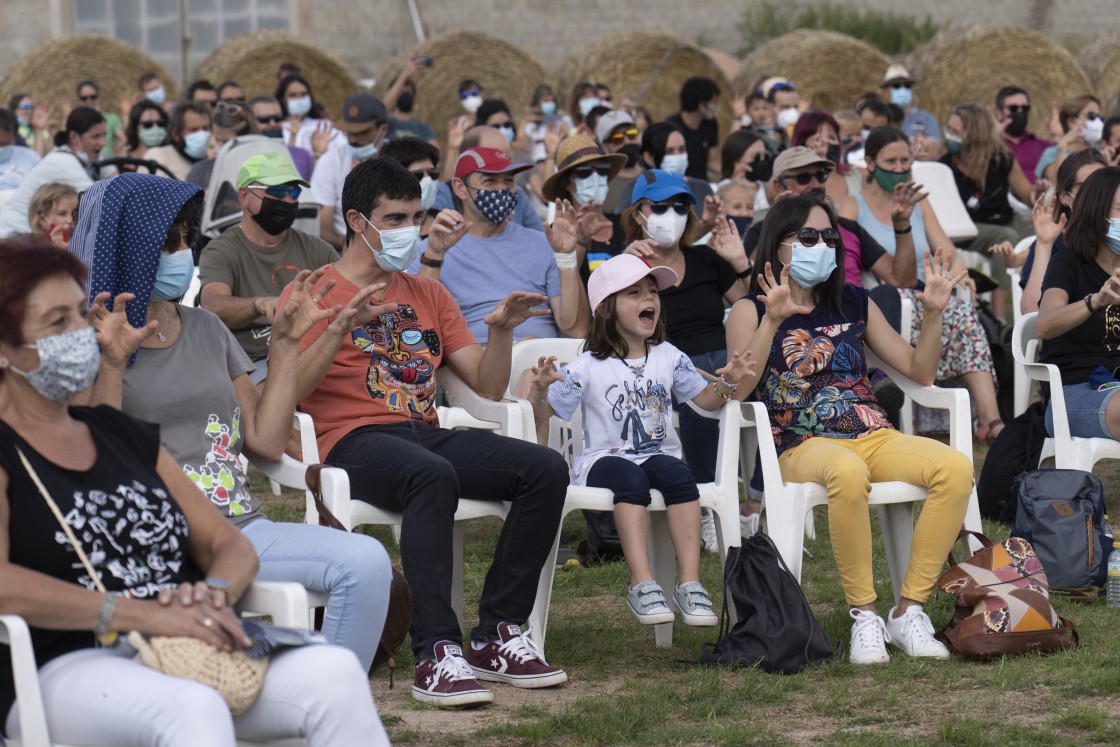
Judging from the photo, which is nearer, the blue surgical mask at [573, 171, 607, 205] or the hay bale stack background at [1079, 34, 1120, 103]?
the blue surgical mask at [573, 171, 607, 205]

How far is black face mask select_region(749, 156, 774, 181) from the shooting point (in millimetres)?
9438

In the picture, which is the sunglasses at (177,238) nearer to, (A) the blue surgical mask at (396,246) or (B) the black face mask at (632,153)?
(A) the blue surgical mask at (396,246)

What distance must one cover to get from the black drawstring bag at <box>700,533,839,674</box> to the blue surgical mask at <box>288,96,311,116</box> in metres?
8.82

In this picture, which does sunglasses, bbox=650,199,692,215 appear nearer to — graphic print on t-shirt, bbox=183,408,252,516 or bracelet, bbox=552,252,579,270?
bracelet, bbox=552,252,579,270

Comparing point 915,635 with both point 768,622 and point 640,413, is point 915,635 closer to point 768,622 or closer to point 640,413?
point 768,622

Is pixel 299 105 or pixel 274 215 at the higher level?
pixel 299 105

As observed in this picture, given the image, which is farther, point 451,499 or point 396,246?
point 396,246

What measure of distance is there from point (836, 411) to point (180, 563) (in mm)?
2574

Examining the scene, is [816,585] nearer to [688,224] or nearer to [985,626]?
[985,626]

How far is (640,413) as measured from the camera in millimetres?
5219

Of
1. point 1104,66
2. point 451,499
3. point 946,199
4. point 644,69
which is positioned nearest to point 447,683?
point 451,499

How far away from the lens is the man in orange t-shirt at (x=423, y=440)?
14.5 feet

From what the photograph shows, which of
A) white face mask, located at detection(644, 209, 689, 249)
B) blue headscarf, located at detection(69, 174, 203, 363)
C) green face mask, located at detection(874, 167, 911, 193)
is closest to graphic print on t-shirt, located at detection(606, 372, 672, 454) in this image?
white face mask, located at detection(644, 209, 689, 249)

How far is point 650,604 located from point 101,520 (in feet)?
6.71
